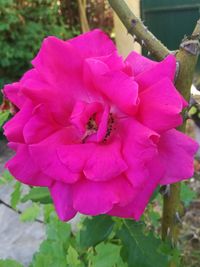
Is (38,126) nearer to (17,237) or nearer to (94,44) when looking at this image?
(94,44)

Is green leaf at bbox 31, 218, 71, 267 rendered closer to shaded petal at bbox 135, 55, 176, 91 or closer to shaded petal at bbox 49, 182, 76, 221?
shaded petal at bbox 49, 182, 76, 221

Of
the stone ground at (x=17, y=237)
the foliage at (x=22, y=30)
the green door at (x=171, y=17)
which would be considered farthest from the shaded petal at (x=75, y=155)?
the foliage at (x=22, y=30)

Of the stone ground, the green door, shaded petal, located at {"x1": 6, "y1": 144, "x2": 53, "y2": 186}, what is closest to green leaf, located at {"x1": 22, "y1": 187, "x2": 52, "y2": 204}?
shaded petal, located at {"x1": 6, "y1": 144, "x2": 53, "y2": 186}

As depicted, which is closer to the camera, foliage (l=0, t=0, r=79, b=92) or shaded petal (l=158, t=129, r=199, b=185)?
shaded petal (l=158, t=129, r=199, b=185)

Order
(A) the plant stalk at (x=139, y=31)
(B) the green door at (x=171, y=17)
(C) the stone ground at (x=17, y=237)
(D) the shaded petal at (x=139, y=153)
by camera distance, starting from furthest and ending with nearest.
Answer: (B) the green door at (x=171, y=17)
(C) the stone ground at (x=17, y=237)
(A) the plant stalk at (x=139, y=31)
(D) the shaded petal at (x=139, y=153)

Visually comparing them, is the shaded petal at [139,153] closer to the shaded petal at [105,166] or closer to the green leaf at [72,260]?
the shaded petal at [105,166]

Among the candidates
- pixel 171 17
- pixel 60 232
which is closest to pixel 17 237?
pixel 60 232
